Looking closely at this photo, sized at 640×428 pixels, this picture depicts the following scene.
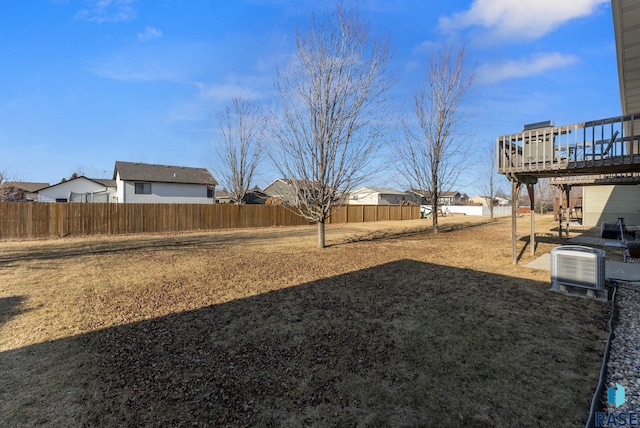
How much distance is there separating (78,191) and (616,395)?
3853cm

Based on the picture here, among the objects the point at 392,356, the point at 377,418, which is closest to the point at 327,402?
the point at 377,418

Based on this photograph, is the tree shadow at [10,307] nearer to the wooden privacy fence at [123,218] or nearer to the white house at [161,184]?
the wooden privacy fence at [123,218]

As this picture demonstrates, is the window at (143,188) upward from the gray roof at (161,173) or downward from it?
downward

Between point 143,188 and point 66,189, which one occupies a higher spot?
point 66,189

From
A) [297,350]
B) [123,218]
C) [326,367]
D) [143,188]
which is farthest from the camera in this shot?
[143,188]

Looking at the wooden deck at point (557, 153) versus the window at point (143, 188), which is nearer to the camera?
the wooden deck at point (557, 153)

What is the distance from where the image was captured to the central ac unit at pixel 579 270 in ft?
16.2

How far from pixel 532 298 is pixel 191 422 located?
5135mm

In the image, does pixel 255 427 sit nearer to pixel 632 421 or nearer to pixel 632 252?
pixel 632 421

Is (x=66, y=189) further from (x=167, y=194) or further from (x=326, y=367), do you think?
(x=326, y=367)

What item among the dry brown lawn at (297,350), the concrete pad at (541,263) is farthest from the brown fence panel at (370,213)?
the dry brown lawn at (297,350)

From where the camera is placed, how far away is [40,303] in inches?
188

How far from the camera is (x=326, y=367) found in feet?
9.74

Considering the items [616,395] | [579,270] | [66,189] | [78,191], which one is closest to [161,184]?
[78,191]
